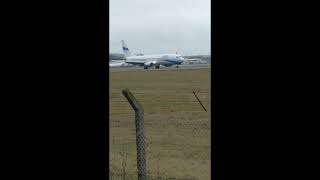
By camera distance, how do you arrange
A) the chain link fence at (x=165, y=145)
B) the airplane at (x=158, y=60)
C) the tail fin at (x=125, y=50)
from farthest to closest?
the tail fin at (x=125, y=50), the airplane at (x=158, y=60), the chain link fence at (x=165, y=145)

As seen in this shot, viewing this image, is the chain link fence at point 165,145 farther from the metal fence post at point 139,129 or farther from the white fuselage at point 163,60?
the white fuselage at point 163,60

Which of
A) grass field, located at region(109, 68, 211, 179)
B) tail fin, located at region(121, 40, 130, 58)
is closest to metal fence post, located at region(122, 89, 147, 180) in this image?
grass field, located at region(109, 68, 211, 179)

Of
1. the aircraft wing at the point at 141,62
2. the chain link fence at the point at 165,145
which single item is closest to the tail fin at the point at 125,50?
the aircraft wing at the point at 141,62

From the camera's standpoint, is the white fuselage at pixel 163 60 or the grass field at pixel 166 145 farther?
the white fuselage at pixel 163 60

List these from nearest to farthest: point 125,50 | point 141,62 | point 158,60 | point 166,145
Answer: point 166,145 → point 158,60 → point 141,62 → point 125,50

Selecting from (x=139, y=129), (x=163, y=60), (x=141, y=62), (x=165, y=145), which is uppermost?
(x=163, y=60)

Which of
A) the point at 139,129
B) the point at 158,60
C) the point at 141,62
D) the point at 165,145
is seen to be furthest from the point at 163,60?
the point at 139,129

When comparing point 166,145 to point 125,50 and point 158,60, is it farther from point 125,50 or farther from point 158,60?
point 125,50

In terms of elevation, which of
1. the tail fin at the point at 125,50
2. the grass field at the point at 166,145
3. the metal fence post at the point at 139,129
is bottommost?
the grass field at the point at 166,145

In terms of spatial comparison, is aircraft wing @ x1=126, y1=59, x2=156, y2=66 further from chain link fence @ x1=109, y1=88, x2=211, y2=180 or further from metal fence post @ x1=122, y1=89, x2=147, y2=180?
metal fence post @ x1=122, y1=89, x2=147, y2=180

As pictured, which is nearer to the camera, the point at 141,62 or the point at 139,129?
the point at 139,129

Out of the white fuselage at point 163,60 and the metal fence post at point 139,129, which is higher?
the white fuselage at point 163,60
